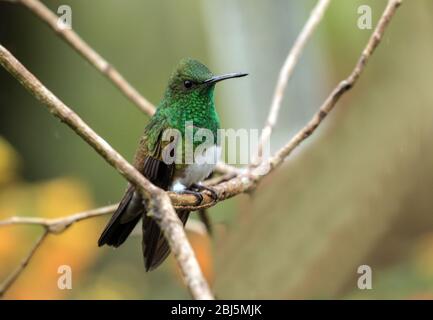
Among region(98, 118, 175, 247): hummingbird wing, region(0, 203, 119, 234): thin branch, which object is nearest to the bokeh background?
region(0, 203, 119, 234): thin branch

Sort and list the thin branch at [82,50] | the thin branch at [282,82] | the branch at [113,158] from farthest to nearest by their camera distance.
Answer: the thin branch at [82,50], the thin branch at [282,82], the branch at [113,158]

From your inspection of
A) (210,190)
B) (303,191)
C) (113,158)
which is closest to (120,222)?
(210,190)

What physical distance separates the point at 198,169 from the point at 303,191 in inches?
108

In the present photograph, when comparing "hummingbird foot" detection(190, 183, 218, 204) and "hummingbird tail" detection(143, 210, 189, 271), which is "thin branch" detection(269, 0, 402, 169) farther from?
"hummingbird tail" detection(143, 210, 189, 271)

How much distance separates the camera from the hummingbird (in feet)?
9.68

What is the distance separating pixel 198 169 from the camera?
3.17 meters

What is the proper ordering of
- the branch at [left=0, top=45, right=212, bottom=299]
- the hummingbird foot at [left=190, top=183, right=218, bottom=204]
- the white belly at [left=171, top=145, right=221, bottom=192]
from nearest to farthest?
1. the branch at [left=0, top=45, right=212, bottom=299]
2. the hummingbird foot at [left=190, top=183, right=218, bottom=204]
3. the white belly at [left=171, top=145, right=221, bottom=192]

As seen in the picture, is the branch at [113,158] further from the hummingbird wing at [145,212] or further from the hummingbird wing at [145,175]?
the hummingbird wing at [145,175]

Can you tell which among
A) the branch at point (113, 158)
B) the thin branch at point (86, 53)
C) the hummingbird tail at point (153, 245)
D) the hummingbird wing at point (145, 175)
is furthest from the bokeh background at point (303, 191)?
the branch at point (113, 158)

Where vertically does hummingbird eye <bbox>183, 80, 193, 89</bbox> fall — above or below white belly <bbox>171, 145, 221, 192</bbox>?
above

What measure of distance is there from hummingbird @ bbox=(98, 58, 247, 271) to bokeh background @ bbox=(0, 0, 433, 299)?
1.07 meters

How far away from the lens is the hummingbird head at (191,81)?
318 centimetres

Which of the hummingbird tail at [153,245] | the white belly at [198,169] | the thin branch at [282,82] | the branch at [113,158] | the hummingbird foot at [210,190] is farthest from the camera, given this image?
the thin branch at [282,82]

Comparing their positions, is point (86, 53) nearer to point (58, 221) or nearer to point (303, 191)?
point (58, 221)
